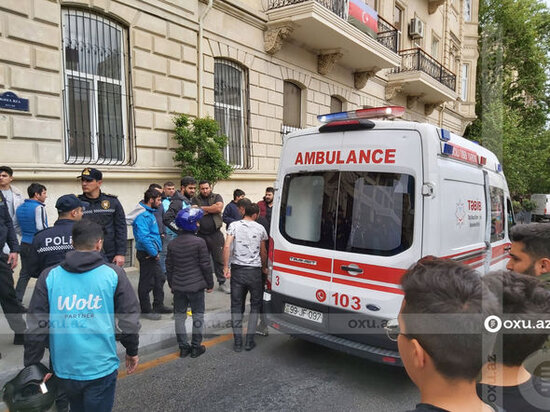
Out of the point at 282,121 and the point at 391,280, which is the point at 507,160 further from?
the point at 391,280

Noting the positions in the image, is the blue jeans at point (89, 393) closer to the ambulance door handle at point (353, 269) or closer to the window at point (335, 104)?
the ambulance door handle at point (353, 269)

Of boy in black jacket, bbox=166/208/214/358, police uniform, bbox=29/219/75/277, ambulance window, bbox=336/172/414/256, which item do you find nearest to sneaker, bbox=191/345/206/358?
boy in black jacket, bbox=166/208/214/358

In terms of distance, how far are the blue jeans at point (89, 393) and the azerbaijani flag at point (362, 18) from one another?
11.9m

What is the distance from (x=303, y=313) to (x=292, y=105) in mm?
9003

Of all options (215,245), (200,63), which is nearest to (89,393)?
(215,245)

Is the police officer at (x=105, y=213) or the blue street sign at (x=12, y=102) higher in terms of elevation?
the blue street sign at (x=12, y=102)

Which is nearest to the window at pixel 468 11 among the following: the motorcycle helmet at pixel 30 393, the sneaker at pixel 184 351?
the sneaker at pixel 184 351

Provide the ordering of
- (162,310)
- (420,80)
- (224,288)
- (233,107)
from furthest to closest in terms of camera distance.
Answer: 1. (420,80)
2. (233,107)
3. (224,288)
4. (162,310)

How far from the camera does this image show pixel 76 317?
7.34ft

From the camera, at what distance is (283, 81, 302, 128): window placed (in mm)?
11742

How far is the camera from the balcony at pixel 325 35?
1012cm

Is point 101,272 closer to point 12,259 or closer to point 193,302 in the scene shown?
point 193,302

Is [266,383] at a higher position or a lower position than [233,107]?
lower

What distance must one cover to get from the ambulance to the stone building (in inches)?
176
